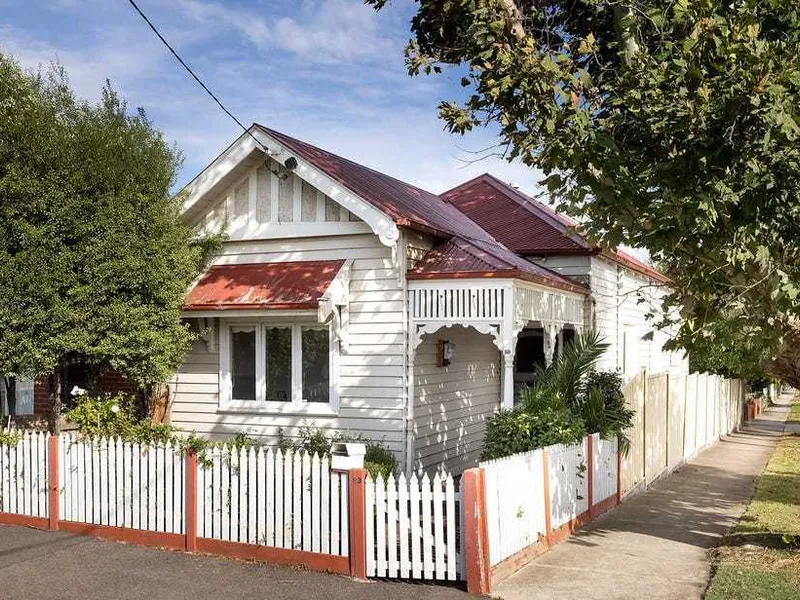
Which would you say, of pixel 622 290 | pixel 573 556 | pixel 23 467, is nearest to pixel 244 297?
pixel 23 467

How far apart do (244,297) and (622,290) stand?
34.7 ft

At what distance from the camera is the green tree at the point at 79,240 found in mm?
11305

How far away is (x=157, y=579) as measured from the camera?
8.23 meters

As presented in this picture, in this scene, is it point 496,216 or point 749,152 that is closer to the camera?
point 749,152

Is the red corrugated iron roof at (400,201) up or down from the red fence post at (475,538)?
up

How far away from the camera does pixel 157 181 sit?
41.1ft

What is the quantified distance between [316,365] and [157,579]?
549cm

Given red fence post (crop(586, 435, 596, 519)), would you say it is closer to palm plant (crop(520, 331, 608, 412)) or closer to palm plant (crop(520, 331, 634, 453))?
palm plant (crop(520, 331, 634, 453))

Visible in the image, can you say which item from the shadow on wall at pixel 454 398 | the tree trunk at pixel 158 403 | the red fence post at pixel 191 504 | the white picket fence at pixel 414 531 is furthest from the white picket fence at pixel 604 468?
the tree trunk at pixel 158 403

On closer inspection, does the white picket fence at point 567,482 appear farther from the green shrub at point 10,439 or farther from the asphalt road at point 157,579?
the green shrub at point 10,439

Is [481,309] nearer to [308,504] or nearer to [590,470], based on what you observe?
[590,470]

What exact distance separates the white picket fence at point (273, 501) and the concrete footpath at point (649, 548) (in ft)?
6.10

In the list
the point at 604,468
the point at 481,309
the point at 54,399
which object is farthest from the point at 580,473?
the point at 54,399

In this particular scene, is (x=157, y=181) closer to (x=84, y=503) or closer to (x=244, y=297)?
(x=244, y=297)
